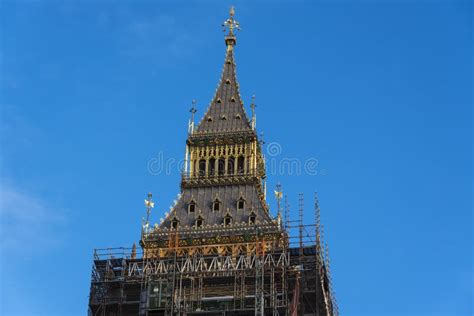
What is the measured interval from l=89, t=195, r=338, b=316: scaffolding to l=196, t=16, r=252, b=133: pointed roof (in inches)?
701

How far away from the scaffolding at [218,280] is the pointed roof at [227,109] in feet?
58.4

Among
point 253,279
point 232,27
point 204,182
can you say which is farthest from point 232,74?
point 253,279

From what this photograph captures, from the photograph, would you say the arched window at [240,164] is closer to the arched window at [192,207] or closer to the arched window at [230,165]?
the arched window at [230,165]

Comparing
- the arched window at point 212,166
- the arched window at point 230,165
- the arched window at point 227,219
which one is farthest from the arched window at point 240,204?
the arched window at point 212,166

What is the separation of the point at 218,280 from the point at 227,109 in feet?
94.8

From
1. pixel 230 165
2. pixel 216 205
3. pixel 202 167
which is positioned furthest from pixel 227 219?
pixel 202 167

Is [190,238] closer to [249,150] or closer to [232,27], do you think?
[249,150]

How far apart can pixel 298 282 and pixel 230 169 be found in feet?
70.3

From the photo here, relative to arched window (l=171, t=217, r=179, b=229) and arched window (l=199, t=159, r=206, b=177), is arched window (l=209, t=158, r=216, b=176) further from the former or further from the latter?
arched window (l=171, t=217, r=179, b=229)

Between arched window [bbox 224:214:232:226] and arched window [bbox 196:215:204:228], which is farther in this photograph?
arched window [bbox 196:215:204:228]

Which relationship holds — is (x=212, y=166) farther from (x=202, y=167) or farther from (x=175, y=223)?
(x=175, y=223)

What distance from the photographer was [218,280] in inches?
4151

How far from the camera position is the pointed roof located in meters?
127

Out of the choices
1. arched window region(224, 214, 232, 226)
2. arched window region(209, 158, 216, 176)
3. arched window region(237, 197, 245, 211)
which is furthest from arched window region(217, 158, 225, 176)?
arched window region(224, 214, 232, 226)
